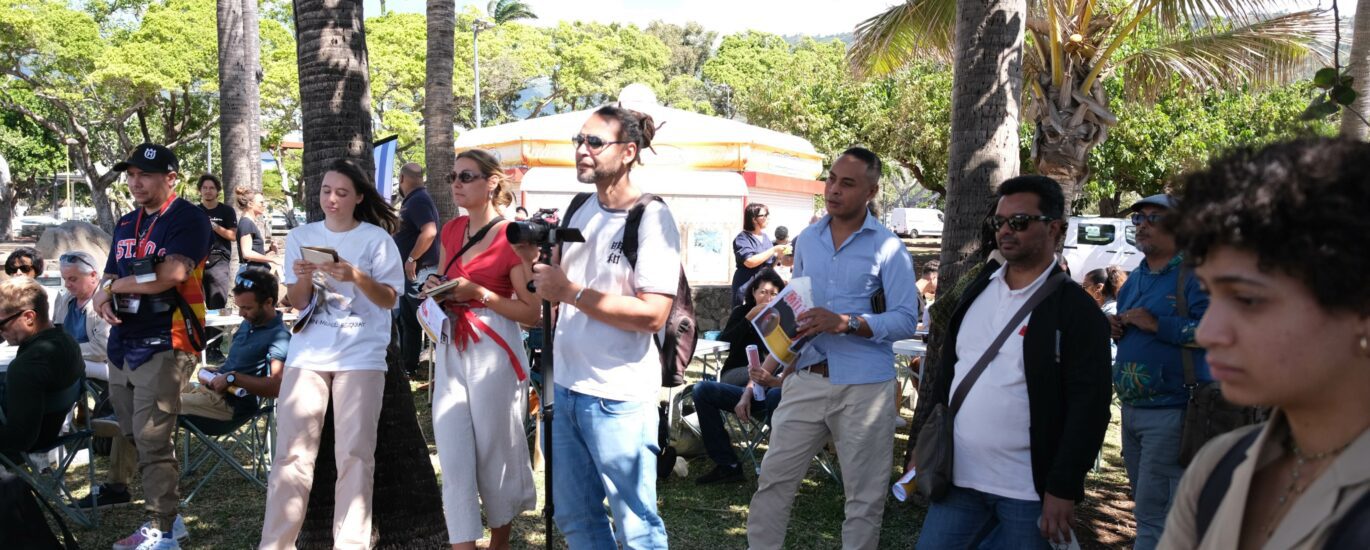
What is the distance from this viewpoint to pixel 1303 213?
48.1 inches

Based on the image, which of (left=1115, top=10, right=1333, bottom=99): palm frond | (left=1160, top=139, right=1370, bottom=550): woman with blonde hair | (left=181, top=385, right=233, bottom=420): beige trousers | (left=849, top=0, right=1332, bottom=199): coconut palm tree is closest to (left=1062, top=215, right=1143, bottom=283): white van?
(left=1115, top=10, right=1333, bottom=99): palm frond

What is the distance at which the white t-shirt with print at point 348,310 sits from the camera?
4148 mm

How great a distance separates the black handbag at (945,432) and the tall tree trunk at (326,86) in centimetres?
340

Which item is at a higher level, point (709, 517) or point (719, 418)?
point (719, 418)

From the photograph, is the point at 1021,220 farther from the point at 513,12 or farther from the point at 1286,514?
the point at 513,12

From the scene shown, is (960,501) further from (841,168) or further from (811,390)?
(841,168)

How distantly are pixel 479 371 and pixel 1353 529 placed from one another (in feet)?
11.0

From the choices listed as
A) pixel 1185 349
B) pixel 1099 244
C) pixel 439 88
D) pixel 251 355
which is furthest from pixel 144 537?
pixel 1099 244

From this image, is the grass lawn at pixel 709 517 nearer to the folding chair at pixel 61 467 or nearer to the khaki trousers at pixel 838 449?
the folding chair at pixel 61 467

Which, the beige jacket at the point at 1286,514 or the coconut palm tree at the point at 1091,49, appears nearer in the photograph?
the beige jacket at the point at 1286,514

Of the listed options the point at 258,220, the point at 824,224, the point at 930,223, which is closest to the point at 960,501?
the point at 824,224

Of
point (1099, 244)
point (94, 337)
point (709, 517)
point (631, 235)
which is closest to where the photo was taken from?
point (631, 235)

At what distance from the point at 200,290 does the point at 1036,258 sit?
13.9 ft

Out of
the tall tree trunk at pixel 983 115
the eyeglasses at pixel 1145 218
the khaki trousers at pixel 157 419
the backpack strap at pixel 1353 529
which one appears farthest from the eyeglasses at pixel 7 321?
the backpack strap at pixel 1353 529
